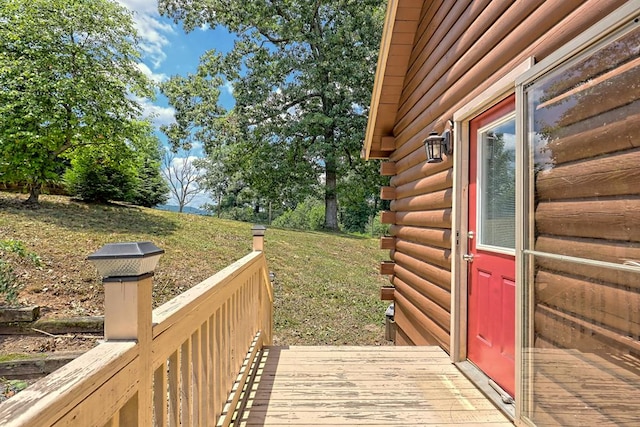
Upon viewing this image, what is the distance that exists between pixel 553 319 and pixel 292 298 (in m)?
5.58

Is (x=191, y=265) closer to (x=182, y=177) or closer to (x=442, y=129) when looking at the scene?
(x=442, y=129)

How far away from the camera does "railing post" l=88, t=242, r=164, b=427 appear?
946 mm

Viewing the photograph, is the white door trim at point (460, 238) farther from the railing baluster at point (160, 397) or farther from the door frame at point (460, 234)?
the railing baluster at point (160, 397)

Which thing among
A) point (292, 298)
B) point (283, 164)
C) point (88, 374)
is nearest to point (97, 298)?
point (292, 298)

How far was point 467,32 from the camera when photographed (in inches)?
116

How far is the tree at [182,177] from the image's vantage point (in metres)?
24.1

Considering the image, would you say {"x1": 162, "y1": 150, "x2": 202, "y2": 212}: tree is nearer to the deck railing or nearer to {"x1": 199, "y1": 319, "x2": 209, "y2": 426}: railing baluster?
the deck railing

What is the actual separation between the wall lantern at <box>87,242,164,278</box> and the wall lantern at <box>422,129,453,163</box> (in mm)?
2770

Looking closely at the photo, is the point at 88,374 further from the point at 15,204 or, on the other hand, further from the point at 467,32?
the point at 15,204

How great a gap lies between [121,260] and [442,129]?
3082 mm

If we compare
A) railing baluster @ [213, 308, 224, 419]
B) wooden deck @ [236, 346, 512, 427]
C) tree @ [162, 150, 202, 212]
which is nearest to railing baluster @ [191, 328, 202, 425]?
railing baluster @ [213, 308, 224, 419]

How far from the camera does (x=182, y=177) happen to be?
2511 centimetres

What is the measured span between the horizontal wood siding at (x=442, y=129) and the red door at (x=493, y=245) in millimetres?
269

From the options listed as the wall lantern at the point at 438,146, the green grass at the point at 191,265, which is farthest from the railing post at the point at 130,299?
the green grass at the point at 191,265
